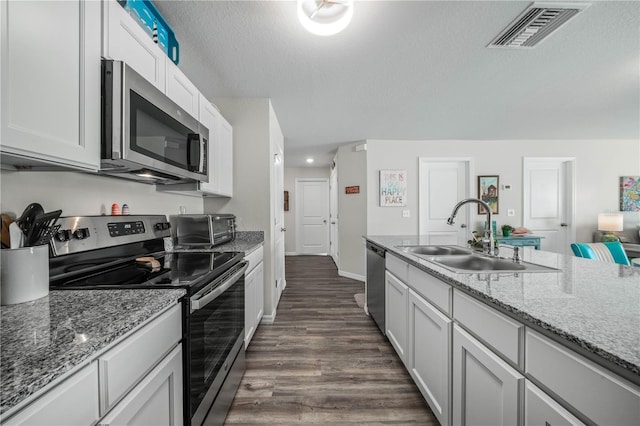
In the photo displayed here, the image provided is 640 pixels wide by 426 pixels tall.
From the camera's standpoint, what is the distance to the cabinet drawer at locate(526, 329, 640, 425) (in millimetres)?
519

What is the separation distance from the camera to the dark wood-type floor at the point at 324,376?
1.44 metres

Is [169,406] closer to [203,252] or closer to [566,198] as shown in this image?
[203,252]

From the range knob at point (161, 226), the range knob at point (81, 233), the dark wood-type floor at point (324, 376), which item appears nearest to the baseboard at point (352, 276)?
the dark wood-type floor at point (324, 376)

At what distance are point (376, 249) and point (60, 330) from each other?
7.03 feet

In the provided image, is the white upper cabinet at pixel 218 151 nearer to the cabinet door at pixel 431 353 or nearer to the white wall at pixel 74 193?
the white wall at pixel 74 193

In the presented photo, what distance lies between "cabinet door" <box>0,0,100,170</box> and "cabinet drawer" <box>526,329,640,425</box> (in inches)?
60.2

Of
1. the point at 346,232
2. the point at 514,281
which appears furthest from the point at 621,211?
the point at 514,281

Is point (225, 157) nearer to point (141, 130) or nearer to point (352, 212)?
point (141, 130)

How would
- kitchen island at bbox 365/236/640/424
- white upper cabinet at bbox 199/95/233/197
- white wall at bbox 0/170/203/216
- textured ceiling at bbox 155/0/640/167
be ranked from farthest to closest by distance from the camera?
white upper cabinet at bbox 199/95/233/197 < textured ceiling at bbox 155/0/640/167 < white wall at bbox 0/170/203/216 < kitchen island at bbox 365/236/640/424

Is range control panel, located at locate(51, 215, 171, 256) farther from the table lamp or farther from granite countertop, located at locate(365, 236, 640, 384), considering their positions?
the table lamp

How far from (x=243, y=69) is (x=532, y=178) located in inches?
196

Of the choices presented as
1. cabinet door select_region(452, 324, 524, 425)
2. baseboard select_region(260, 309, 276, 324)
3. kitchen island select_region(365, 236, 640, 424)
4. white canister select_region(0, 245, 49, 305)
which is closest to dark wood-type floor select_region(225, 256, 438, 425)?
baseboard select_region(260, 309, 276, 324)

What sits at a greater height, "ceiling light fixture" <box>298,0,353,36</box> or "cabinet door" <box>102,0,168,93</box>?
"ceiling light fixture" <box>298,0,353,36</box>

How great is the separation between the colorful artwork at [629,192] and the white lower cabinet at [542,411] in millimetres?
5824
